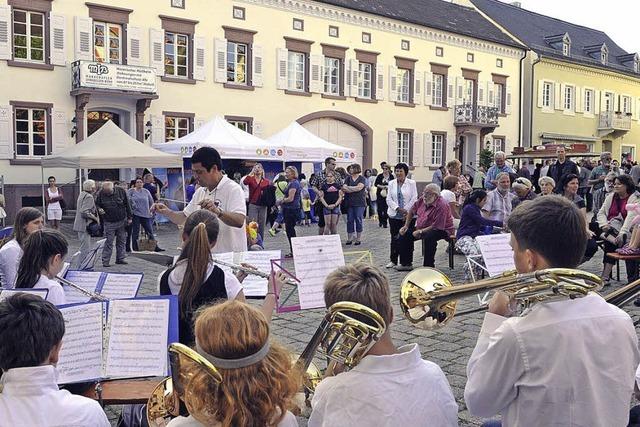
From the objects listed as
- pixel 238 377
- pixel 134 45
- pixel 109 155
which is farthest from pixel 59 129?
pixel 238 377

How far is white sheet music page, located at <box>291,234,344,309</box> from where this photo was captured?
4.31 m

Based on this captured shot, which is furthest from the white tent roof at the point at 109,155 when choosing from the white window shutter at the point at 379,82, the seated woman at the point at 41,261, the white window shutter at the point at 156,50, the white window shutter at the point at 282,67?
the white window shutter at the point at 379,82

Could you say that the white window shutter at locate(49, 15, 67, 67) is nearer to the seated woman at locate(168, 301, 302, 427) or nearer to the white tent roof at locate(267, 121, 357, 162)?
the white tent roof at locate(267, 121, 357, 162)

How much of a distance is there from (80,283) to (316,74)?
2316 centimetres

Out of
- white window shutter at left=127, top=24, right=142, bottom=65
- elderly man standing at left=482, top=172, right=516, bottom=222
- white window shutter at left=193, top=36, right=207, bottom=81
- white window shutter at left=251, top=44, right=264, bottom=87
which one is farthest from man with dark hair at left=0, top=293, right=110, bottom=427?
white window shutter at left=251, top=44, right=264, bottom=87

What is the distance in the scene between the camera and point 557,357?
2.08m

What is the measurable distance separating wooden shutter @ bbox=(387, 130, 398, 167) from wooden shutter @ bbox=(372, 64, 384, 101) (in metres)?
1.65

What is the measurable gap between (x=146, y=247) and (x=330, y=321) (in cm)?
1068

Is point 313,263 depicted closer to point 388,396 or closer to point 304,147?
point 388,396

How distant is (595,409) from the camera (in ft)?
6.90

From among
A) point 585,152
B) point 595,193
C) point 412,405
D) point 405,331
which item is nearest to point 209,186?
point 405,331

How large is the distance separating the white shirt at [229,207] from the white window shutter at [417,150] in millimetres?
25520

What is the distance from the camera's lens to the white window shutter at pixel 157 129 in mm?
22016

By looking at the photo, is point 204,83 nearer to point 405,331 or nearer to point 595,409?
point 405,331
